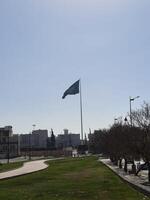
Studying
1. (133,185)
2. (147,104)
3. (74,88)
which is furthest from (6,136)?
(133,185)

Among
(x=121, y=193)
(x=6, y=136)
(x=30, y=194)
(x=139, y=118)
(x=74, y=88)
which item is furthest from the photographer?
(x=6, y=136)

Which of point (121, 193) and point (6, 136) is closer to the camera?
point (121, 193)

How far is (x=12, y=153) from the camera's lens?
535 feet

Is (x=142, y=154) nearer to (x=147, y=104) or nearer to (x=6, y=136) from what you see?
(x=147, y=104)

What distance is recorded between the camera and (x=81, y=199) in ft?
64.3

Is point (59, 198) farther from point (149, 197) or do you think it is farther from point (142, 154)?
point (142, 154)

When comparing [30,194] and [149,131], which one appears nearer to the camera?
[30,194]

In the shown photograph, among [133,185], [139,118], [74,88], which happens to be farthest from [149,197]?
[74,88]

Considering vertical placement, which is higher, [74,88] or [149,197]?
[74,88]

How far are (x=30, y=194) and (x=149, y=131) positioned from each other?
11.2m

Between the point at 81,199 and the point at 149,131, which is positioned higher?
the point at 149,131

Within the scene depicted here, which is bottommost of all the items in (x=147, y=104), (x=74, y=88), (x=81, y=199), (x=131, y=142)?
(x=81, y=199)

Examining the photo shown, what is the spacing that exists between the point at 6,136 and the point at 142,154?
12773cm

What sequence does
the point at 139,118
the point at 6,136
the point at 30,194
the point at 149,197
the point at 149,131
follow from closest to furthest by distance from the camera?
the point at 149,197 < the point at 30,194 < the point at 149,131 < the point at 139,118 < the point at 6,136
